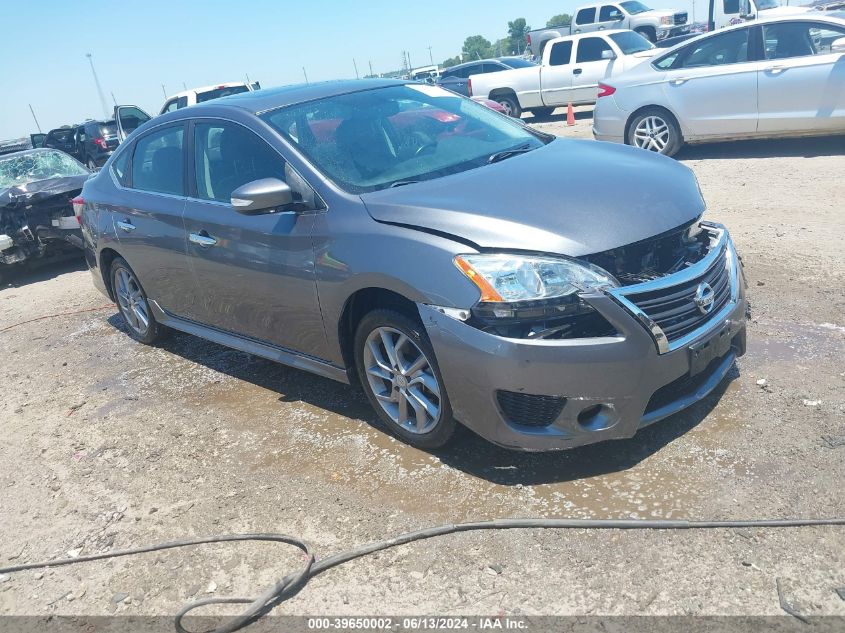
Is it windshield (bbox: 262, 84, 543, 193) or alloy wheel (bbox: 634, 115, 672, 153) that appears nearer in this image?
windshield (bbox: 262, 84, 543, 193)

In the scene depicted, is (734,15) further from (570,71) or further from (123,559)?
(123,559)

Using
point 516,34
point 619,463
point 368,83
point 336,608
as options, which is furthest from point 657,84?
point 516,34

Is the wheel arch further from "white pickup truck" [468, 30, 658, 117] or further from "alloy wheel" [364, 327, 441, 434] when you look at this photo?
"alloy wheel" [364, 327, 441, 434]

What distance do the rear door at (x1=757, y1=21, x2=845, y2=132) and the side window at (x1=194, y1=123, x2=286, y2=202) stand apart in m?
7.30

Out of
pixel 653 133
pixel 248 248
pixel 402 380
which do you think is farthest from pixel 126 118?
pixel 402 380

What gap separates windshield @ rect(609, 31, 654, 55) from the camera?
16156 millimetres

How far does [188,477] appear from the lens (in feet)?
13.0

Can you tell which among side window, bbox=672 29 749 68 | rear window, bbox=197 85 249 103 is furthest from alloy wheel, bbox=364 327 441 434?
rear window, bbox=197 85 249 103

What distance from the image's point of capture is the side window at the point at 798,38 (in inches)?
351

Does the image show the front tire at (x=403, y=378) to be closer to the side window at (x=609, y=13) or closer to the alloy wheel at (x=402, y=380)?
the alloy wheel at (x=402, y=380)

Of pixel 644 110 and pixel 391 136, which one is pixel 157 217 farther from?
pixel 644 110

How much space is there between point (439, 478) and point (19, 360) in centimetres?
459

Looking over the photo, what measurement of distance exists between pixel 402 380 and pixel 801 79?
7.67 m

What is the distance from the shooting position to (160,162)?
17.1 ft
